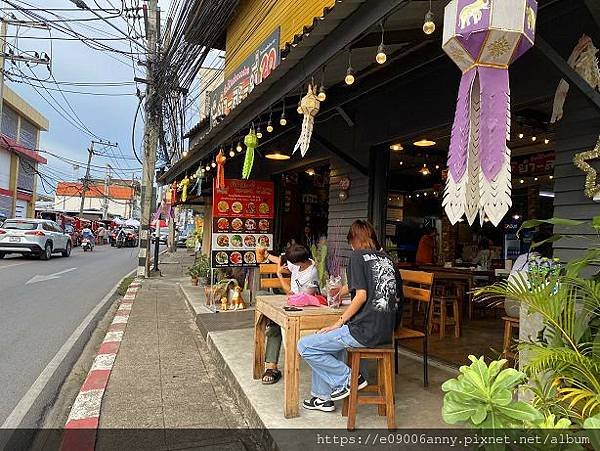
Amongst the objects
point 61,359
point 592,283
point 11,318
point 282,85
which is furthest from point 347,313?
point 11,318

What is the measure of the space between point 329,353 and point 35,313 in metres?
6.28

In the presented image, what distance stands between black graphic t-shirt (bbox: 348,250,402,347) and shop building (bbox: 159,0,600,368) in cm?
84

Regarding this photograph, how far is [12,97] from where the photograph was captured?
2808cm

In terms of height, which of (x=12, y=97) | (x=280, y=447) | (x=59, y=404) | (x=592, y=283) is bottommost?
(x=59, y=404)

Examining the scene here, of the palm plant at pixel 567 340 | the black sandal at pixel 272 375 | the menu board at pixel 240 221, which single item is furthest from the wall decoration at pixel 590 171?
the menu board at pixel 240 221

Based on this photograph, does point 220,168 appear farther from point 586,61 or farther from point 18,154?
point 18,154

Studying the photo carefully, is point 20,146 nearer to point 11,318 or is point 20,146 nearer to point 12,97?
point 12,97

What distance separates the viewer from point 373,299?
3.04m

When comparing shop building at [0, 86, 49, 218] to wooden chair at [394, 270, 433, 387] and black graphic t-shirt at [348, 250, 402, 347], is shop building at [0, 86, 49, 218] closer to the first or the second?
wooden chair at [394, 270, 433, 387]

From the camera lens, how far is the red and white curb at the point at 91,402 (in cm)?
309

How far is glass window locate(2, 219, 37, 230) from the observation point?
16.5m

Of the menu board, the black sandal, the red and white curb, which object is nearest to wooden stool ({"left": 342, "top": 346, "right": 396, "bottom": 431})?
the black sandal

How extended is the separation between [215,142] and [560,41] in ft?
→ 15.5

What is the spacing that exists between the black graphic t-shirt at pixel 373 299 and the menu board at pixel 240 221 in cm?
479
